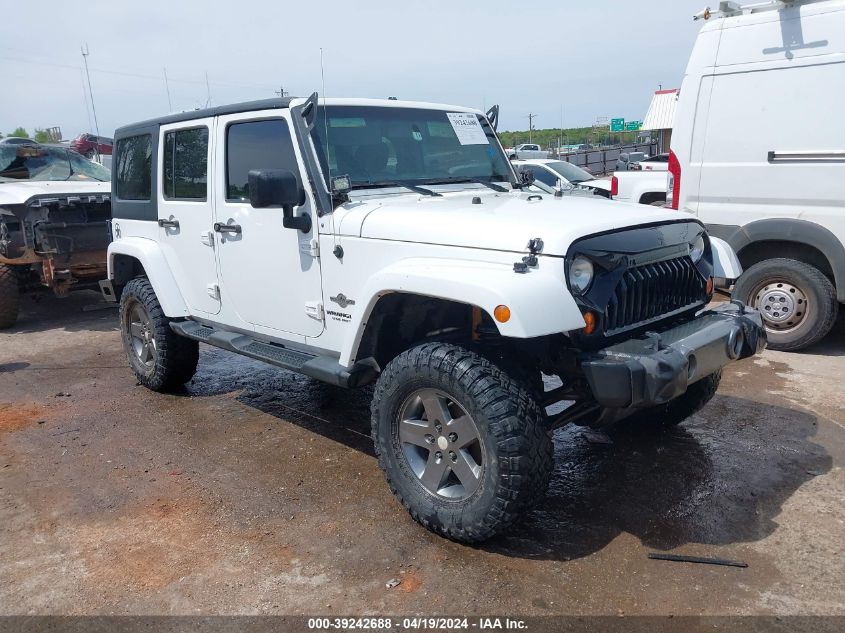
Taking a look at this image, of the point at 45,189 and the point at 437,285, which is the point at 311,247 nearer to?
the point at 437,285

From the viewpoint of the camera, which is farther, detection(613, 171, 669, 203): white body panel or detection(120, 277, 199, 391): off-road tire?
detection(613, 171, 669, 203): white body panel

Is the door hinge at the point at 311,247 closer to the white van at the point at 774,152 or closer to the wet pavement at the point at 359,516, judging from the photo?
the wet pavement at the point at 359,516

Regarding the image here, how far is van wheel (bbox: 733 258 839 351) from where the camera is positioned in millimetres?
5891

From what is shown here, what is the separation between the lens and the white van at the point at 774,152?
18.4 feet

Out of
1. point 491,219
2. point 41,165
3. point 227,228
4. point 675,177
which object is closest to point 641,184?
point 675,177

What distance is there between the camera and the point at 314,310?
3.92m

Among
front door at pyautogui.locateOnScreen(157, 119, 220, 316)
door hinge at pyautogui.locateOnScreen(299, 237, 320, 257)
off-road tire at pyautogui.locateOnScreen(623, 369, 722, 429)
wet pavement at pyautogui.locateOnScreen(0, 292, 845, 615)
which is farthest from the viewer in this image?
front door at pyautogui.locateOnScreen(157, 119, 220, 316)

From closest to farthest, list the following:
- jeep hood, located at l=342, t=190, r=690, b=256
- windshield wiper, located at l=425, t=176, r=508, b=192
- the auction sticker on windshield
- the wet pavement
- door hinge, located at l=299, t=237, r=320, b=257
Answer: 1. the wet pavement
2. jeep hood, located at l=342, t=190, r=690, b=256
3. door hinge, located at l=299, t=237, r=320, b=257
4. windshield wiper, located at l=425, t=176, r=508, b=192
5. the auction sticker on windshield

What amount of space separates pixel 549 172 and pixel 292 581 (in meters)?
11.5

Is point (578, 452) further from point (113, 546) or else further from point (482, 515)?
point (113, 546)

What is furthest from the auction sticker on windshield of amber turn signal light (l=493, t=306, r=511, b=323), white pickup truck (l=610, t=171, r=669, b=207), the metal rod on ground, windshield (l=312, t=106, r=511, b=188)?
white pickup truck (l=610, t=171, r=669, b=207)

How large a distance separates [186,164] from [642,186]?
21.2 ft

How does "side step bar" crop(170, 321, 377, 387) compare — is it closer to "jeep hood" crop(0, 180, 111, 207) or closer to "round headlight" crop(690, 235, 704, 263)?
"round headlight" crop(690, 235, 704, 263)

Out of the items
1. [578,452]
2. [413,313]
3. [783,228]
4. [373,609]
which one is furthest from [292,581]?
[783,228]
